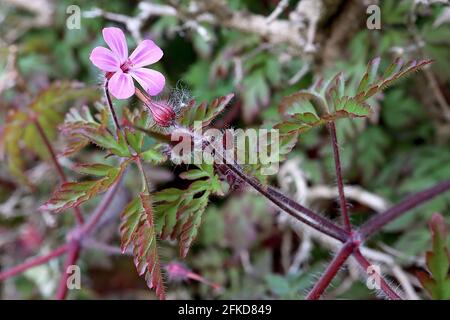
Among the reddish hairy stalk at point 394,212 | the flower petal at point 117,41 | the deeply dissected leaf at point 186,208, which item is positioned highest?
the flower petal at point 117,41

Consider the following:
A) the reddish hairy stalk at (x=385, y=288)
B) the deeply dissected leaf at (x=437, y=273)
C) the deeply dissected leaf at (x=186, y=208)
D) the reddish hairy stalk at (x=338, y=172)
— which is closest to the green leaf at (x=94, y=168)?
the deeply dissected leaf at (x=186, y=208)

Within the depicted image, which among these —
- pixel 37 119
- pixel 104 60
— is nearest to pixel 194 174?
pixel 104 60

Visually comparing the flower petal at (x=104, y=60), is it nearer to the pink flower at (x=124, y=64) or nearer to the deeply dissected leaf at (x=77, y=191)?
the pink flower at (x=124, y=64)

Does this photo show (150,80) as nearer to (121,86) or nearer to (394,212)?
(121,86)

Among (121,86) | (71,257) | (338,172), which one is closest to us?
(121,86)

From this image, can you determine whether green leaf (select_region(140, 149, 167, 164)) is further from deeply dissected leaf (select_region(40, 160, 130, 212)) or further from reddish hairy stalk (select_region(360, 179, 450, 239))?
reddish hairy stalk (select_region(360, 179, 450, 239))
